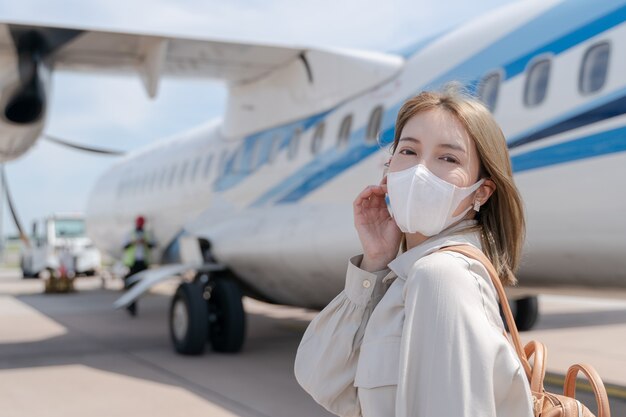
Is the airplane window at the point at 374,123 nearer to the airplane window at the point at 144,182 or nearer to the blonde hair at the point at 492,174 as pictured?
the blonde hair at the point at 492,174

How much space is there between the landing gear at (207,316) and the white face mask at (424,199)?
6.09 m

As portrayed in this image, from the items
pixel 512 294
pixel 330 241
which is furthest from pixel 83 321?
pixel 512 294

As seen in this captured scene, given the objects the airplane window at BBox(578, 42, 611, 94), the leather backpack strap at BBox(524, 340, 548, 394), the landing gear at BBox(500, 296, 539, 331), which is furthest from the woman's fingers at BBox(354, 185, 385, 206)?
the landing gear at BBox(500, 296, 539, 331)

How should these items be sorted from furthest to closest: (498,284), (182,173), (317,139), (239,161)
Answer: (182,173) → (239,161) → (317,139) → (498,284)

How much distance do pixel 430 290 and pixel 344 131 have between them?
18.5 feet

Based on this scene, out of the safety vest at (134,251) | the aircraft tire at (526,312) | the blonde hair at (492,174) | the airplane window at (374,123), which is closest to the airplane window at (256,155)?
the airplane window at (374,123)

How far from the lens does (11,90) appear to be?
7.04m

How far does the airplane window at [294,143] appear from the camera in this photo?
300 inches

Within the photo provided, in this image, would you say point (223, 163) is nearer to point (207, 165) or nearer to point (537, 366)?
point (207, 165)

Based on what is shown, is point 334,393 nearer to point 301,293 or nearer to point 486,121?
point 486,121

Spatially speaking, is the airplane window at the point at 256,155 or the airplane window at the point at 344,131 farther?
the airplane window at the point at 256,155

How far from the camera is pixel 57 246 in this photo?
21.3 meters

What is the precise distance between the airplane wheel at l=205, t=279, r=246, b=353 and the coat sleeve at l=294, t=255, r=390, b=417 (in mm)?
5971

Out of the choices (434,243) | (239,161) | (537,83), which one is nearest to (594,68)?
(537,83)
